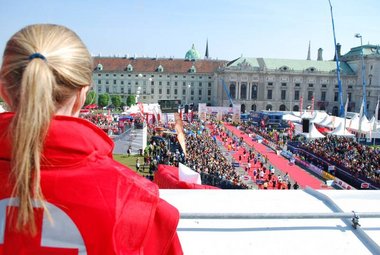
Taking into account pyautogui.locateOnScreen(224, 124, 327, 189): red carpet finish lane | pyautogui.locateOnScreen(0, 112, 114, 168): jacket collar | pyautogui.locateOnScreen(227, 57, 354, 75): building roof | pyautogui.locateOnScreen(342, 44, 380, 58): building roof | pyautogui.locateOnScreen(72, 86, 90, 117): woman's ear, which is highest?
pyautogui.locateOnScreen(342, 44, 380, 58): building roof

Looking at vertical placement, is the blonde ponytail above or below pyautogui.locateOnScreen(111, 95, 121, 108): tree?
above

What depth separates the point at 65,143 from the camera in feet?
3.49

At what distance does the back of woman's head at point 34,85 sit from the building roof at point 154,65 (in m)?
76.1

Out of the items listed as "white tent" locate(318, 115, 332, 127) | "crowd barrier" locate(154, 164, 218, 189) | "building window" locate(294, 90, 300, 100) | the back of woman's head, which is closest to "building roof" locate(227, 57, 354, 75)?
"building window" locate(294, 90, 300, 100)

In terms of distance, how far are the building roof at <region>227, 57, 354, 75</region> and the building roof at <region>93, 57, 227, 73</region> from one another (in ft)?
23.5

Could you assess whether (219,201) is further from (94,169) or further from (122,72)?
(122,72)

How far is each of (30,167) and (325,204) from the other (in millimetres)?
1861

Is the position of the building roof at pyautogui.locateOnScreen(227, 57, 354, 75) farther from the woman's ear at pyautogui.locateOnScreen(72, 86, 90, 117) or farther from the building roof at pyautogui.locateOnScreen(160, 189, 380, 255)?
the woman's ear at pyautogui.locateOnScreen(72, 86, 90, 117)

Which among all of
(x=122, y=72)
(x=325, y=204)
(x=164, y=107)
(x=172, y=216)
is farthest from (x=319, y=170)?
(x=122, y=72)

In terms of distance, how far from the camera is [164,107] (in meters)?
27.7

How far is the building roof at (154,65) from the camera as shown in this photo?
252ft

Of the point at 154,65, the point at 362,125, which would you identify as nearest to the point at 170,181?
the point at 362,125

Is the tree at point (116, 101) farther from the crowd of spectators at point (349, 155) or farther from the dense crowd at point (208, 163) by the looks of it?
the crowd of spectators at point (349, 155)

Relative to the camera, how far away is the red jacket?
107 cm
